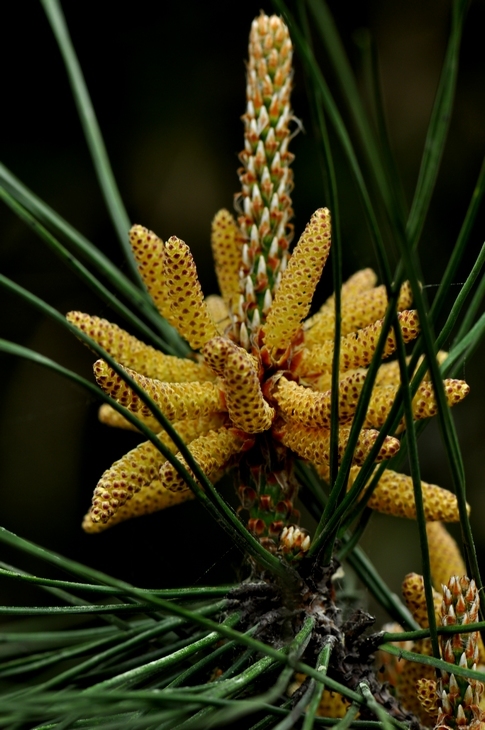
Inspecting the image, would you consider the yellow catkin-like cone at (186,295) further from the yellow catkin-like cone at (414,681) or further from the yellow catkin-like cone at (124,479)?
the yellow catkin-like cone at (414,681)

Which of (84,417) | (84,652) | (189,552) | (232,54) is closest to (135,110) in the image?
(232,54)

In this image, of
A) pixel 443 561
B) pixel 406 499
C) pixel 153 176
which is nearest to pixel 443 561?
pixel 443 561

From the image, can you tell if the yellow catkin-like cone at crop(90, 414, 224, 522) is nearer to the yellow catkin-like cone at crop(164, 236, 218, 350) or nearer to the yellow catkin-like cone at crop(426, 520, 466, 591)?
the yellow catkin-like cone at crop(164, 236, 218, 350)

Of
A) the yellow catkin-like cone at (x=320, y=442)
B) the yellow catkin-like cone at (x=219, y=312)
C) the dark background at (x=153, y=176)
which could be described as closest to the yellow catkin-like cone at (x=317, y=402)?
the yellow catkin-like cone at (x=320, y=442)

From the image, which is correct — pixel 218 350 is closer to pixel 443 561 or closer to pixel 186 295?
pixel 186 295

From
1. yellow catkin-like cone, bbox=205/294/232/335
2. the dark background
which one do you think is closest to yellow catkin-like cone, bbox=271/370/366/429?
yellow catkin-like cone, bbox=205/294/232/335

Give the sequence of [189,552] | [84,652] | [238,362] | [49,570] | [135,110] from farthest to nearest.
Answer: [135,110], [189,552], [49,570], [84,652], [238,362]

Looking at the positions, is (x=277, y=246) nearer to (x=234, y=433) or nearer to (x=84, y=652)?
(x=234, y=433)
